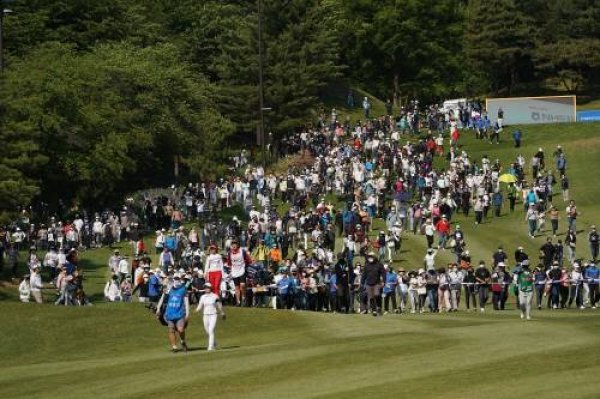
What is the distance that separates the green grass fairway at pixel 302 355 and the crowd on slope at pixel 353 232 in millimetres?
1729

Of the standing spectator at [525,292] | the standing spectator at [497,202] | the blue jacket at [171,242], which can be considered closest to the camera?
the standing spectator at [525,292]

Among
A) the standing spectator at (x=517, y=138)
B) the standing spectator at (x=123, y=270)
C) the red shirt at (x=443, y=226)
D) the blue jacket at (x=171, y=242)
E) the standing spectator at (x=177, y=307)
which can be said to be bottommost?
the standing spectator at (x=177, y=307)

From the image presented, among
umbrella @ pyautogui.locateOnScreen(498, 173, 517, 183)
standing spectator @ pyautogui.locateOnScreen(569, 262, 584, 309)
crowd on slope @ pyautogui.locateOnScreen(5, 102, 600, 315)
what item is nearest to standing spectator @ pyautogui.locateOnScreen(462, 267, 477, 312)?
crowd on slope @ pyautogui.locateOnScreen(5, 102, 600, 315)

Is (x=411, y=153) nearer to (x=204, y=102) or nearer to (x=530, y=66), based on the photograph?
(x=204, y=102)

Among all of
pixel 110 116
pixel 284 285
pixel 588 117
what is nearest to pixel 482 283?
pixel 284 285

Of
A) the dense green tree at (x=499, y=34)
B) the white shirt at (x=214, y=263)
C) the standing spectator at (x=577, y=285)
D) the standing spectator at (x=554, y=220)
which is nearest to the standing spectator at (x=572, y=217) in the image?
the standing spectator at (x=554, y=220)

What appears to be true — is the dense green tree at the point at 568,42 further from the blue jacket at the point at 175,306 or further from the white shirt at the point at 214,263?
the blue jacket at the point at 175,306

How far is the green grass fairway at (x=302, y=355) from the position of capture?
25250 mm

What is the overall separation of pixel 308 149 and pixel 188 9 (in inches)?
1114

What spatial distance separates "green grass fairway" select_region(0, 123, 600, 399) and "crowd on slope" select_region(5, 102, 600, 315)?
1.73 m

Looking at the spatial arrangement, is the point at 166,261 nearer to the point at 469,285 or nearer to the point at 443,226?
the point at 469,285

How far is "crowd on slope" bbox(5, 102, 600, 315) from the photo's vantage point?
139ft

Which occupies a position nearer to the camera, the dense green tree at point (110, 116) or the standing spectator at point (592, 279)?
the standing spectator at point (592, 279)

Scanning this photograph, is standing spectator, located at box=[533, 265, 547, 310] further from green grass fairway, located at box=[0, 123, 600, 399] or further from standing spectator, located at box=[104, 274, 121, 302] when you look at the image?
standing spectator, located at box=[104, 274, 121, 302]
